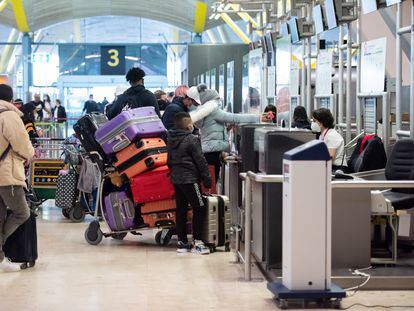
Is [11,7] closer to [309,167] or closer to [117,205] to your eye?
[117,205]

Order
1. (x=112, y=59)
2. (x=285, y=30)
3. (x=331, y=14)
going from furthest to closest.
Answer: (x=112, y=59)
(x=285, y=30)
(x=331, y=14)

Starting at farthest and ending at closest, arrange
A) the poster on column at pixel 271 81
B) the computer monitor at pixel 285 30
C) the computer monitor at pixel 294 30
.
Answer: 1. the poster on column at pixel 271 81
2. the computer monitor at pixel 285 30
3. the computer monitor at pixel 294 30

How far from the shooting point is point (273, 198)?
7.20m

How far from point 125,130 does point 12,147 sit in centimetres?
175

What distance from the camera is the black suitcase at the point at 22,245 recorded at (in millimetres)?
7801

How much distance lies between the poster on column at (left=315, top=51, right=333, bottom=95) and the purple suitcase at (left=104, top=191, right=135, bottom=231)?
4410 millimetres

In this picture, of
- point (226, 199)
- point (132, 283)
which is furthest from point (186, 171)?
point (132, 283)

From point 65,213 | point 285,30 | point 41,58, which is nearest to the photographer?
point 65,213

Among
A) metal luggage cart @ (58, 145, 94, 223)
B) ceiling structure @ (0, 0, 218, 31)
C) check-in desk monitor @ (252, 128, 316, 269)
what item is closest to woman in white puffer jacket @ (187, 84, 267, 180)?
metal luggage cart @ (58, 145, 94, 223)

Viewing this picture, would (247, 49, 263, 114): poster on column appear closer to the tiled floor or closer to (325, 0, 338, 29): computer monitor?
(325, 0, 338, 29): computer monitor

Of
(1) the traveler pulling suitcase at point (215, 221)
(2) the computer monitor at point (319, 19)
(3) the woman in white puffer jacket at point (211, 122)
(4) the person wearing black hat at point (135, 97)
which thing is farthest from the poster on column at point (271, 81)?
(1) the traveler pulling suitcase at point (215, 221)

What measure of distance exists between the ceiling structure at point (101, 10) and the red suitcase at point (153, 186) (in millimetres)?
25616

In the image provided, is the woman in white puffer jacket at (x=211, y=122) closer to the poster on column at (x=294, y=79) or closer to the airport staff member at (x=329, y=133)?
the airport staff member at (x=329, y=133)

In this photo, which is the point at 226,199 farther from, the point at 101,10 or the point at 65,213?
the point at 101,10
